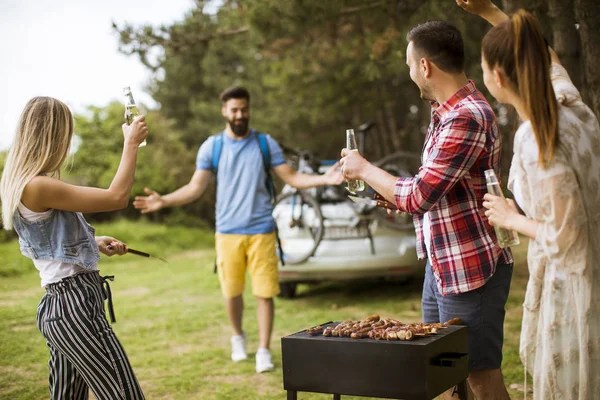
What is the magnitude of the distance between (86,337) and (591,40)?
168 inches

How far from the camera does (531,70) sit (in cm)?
266

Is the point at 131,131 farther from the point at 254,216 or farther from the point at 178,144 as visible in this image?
the point at 178,144

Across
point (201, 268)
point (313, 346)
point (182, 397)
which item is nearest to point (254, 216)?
point (182, 397)

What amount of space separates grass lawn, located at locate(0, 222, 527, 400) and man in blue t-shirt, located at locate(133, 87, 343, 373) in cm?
55

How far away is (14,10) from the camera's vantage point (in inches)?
312

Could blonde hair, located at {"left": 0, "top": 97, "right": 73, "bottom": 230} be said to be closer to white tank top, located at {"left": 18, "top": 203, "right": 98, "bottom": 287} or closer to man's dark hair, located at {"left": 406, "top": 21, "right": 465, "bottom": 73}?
white tank top, located at {"left": 18, "top": 203, "right": 98, "bottom": 287}

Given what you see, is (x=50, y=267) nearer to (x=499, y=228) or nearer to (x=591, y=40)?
(x=499, y=228)

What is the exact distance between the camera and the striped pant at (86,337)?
3236 mm

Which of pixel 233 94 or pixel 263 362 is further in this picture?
pixel 233 94

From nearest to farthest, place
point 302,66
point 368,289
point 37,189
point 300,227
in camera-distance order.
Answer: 1. point 37,189
2. point 300,227
3. point 368,289
4. point 302,66

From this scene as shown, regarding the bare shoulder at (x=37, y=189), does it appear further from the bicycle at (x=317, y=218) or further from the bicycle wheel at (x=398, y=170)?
the bicycle wheel at (x=398, y=170)

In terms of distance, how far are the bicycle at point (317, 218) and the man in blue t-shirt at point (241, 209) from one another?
6.20 feet

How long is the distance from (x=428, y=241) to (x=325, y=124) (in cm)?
1808

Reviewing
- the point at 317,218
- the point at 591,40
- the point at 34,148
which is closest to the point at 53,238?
the point at 34,148
